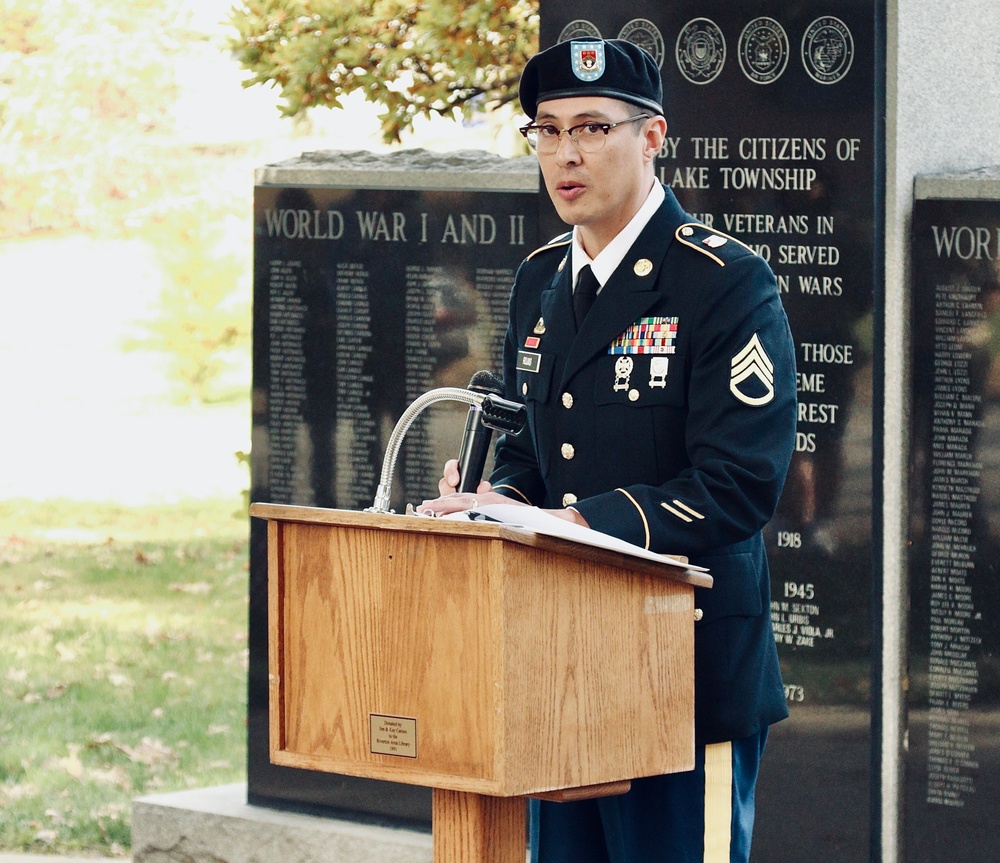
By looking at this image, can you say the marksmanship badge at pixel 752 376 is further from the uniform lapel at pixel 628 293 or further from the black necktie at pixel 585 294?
the black necktie at pixel 585 294

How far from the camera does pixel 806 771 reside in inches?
190

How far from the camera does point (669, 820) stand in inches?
119

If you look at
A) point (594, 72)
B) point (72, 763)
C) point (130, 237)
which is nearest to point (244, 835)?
point (72, 763)

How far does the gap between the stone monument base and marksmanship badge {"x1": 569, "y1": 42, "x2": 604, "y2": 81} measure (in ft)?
9.81

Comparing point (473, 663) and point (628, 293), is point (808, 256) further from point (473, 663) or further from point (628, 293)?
point (473, 663)

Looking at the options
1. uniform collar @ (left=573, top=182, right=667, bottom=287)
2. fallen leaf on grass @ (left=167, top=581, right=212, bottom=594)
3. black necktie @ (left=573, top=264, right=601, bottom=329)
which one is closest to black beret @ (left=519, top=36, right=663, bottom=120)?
uniform collar @ (left=573, top=182, right=667, bottom=287)

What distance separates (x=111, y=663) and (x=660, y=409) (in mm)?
7469

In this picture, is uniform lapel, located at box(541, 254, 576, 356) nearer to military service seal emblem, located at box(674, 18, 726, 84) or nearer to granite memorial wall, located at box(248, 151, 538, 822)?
military service seal emblem, located at box(674, 18, 726, 84)

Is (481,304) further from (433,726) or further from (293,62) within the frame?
(433,726)

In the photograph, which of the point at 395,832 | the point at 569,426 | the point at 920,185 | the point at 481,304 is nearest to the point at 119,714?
the point at 395,832

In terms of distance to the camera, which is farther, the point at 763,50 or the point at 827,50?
the point at 763,50

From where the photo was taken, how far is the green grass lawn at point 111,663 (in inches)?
289

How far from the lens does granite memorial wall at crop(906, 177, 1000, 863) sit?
4691mm

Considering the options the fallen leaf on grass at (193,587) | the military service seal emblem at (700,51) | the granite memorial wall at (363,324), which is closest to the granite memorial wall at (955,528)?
the military service seal emblem at (700,51)
